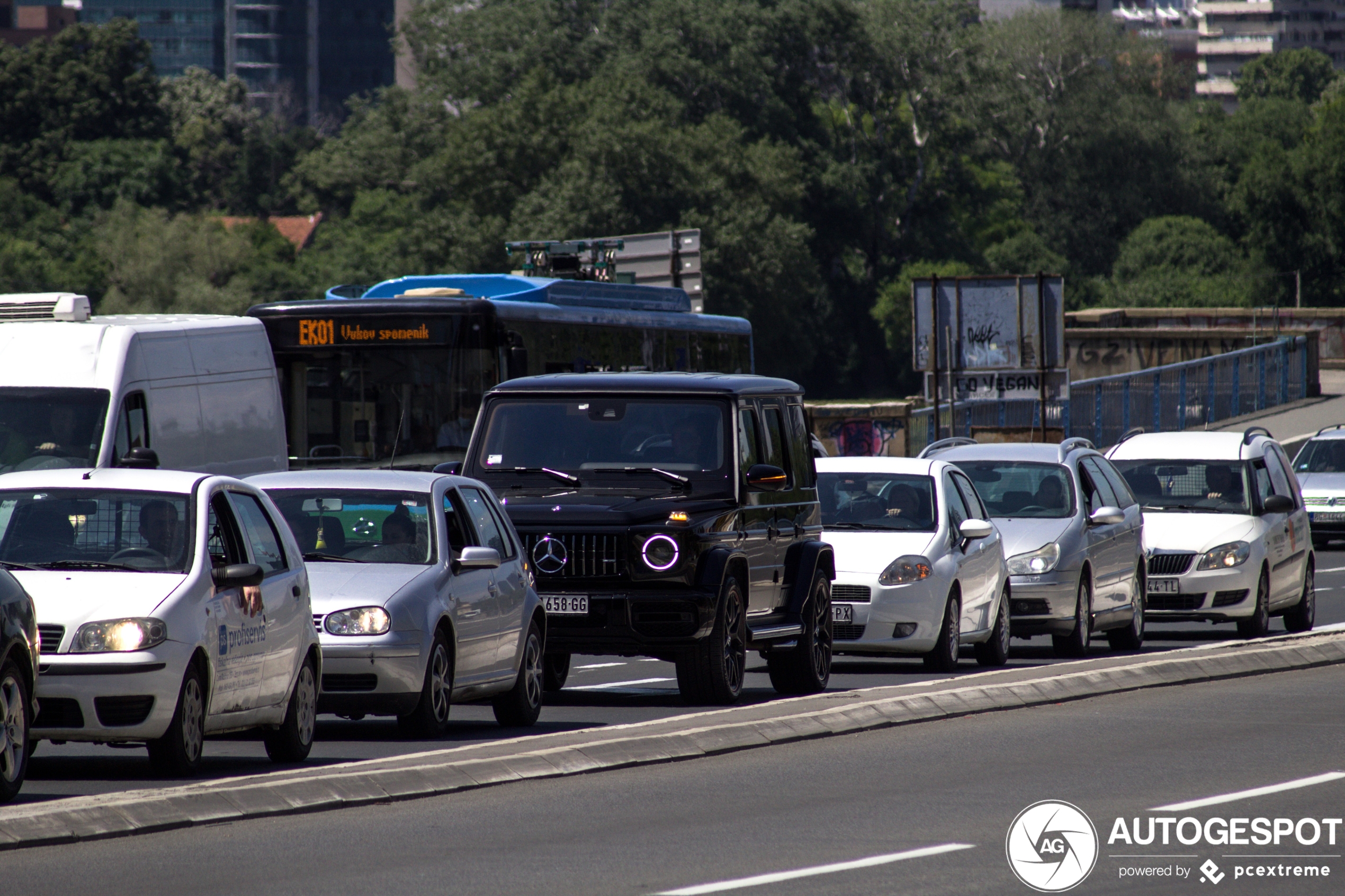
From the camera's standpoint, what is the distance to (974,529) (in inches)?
667

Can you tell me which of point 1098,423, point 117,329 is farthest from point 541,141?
point 117,329

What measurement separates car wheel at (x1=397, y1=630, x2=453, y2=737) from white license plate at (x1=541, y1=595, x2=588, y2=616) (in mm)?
1640

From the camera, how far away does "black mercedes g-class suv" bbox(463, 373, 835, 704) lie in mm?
13797

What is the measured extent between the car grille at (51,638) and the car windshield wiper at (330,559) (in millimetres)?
2771

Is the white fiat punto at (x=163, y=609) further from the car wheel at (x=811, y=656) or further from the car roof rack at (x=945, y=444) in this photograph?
the car roof rack at (x=945, y=444)

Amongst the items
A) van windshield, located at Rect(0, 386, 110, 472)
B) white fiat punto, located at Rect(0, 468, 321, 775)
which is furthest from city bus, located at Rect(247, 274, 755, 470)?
white fiat punto, located at Rect(0, 468, 321, 775)

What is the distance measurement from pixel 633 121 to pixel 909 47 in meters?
17.6

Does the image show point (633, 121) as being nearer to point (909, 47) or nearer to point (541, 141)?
point (541, 141)

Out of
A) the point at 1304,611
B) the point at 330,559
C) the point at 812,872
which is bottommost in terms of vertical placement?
the point at 1304,611

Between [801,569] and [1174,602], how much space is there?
22.3ft

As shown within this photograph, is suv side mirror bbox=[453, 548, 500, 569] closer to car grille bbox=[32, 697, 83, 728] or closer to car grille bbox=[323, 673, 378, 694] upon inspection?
car grille bbox=[323, 673, 378, 694]

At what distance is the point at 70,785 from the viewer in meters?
9.91

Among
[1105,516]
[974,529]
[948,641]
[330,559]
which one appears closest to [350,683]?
[330,559]

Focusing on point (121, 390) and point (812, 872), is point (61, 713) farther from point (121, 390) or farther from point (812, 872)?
point (121, 390)
